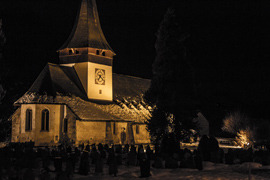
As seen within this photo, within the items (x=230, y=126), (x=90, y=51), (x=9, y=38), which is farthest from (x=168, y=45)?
(x=9, y=38)

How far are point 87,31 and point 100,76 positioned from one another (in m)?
5.47

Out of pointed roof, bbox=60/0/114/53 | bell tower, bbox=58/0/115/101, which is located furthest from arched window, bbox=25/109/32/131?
pointed roof, bbox=60/0/114/53

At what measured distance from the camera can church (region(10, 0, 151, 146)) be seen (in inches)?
1656

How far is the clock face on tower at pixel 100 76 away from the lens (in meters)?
48.8

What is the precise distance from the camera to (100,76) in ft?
162

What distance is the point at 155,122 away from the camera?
1394 inches

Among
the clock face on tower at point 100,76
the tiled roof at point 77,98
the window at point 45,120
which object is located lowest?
the window at point 45,120

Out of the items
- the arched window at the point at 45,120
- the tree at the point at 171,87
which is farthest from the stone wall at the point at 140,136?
the tree at the point at 171,87

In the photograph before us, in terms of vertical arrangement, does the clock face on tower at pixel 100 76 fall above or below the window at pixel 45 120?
above

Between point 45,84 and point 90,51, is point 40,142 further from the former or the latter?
point 90,51

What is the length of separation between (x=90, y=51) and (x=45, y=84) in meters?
7.05

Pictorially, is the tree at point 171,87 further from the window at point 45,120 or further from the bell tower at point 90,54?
the bell tower at point 90,54

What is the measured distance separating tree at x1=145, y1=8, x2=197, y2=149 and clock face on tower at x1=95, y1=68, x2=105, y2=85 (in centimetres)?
1357

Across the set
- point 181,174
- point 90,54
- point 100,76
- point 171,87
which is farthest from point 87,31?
point 181,174
